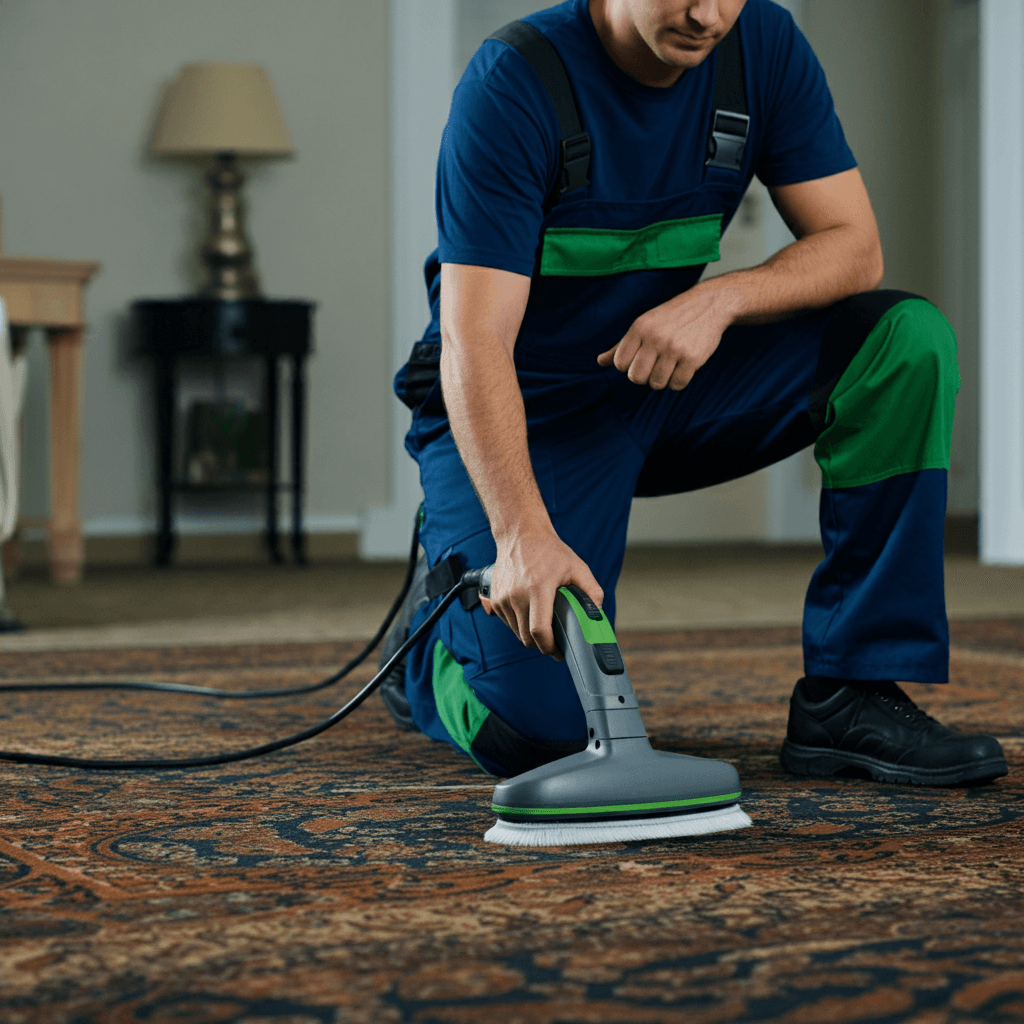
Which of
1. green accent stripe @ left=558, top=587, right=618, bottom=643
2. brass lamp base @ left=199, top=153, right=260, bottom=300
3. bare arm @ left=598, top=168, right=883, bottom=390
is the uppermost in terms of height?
brass lamp base @ left=199, top=153, right=260, bottom=300

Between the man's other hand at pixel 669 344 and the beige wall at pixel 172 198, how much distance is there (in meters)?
3.38

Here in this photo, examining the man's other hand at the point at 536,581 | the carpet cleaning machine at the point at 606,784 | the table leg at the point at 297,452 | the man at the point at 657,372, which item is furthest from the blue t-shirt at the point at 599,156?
the table leg at the point at 297,452

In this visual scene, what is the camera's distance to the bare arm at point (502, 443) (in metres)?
0.96

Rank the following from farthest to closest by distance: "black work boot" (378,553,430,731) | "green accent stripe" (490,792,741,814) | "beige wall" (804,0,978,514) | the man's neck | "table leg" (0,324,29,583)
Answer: "beige wall" (804,0,978,514), "table leg" (0,324,29,583), "black work boot" (378,553,430,731), the man's neck, "green accent stripe" (490,792,741,814)

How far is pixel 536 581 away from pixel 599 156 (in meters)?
0.44

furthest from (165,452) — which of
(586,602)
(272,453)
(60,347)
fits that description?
(586,602)

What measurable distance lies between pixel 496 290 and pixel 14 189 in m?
3.56

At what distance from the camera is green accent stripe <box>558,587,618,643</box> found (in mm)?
912

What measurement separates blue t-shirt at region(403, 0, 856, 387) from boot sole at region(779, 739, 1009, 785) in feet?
1.37

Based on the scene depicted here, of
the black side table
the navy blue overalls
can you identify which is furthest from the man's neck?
the black side table

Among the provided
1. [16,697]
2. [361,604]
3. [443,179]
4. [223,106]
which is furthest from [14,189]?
[443,179]

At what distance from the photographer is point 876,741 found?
113 centimetres

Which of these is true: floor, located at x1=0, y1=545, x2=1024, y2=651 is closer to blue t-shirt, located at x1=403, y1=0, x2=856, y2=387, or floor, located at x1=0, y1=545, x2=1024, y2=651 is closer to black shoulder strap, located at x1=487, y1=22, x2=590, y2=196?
blue t-shirt, located at x1=403, y1=0, x2=856, y2=387

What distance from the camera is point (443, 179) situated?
116 cm
